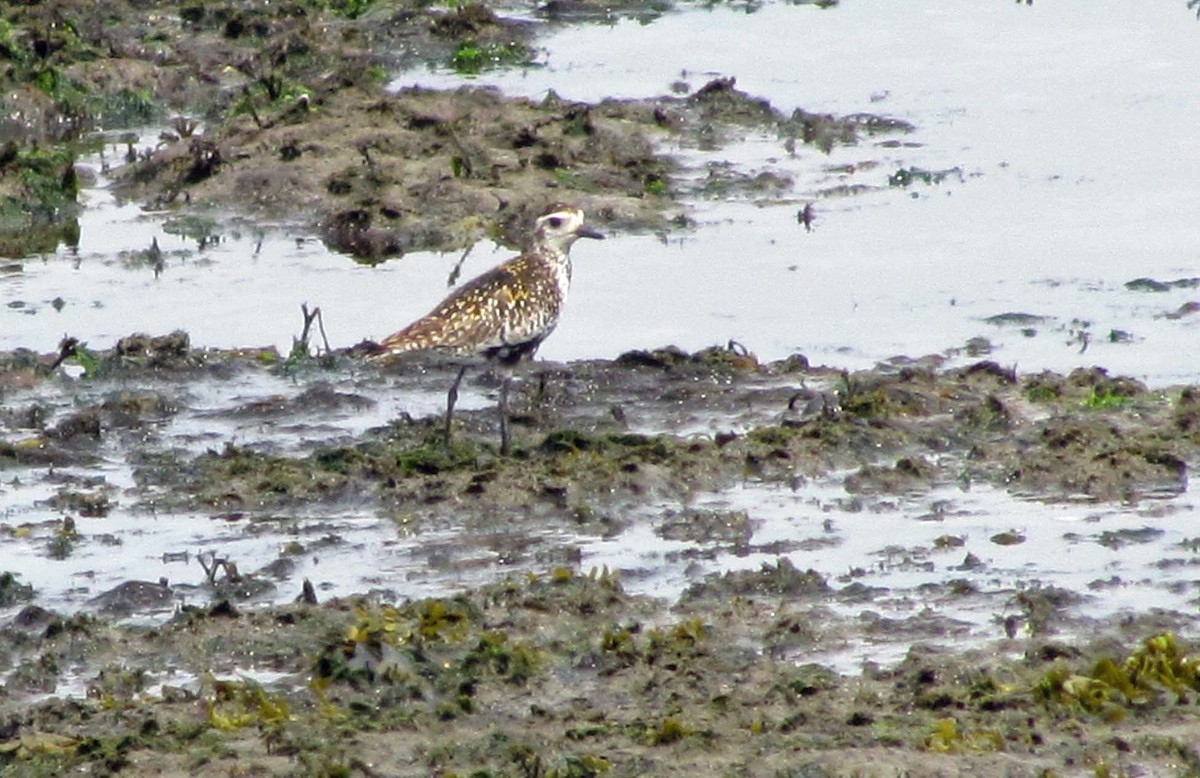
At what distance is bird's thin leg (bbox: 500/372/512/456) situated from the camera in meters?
11.7

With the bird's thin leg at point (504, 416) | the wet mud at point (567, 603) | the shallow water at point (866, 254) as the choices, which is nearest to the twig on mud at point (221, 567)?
the wet mud at point (567, 603)

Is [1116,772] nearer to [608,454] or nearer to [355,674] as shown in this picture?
[355,674]

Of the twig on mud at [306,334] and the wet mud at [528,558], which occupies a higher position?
the twig on mud at [306,334]

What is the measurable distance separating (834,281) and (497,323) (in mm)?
3594

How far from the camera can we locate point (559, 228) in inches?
508

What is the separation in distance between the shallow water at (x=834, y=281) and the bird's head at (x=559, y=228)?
91 centimetres

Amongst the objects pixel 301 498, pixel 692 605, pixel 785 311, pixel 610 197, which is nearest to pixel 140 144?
pixel 610 197

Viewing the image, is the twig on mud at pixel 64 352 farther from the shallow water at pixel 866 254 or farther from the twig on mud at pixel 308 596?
the twig on mud at pixel 308 596

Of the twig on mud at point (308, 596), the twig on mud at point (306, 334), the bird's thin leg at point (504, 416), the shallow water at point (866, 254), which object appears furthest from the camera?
the shallow water at point (866, 254)

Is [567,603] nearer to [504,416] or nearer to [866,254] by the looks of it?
[504,416]

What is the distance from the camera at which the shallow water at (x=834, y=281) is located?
1035 cm

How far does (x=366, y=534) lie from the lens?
35.4 feet

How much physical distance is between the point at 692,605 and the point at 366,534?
1789 mm

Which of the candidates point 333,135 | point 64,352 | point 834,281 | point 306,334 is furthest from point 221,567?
point 333,135
